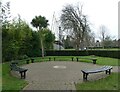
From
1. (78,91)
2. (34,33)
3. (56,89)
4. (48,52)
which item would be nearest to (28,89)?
(56,89)

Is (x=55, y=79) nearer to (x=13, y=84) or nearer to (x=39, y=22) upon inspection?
(x=13, y=84)

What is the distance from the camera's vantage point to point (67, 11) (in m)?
47.1

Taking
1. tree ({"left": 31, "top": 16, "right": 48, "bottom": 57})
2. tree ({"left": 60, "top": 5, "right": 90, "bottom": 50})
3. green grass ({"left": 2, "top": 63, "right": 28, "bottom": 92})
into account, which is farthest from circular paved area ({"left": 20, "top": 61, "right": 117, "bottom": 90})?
tree ({"left": 60, "top": 5, "right": 90, "bottom": 50})

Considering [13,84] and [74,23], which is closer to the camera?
[13,84]

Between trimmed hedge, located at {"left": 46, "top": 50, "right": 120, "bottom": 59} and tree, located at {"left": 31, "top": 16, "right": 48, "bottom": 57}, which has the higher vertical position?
tree, located at {"left": 31, "top": 16, "right": 48, "bottom": 57}

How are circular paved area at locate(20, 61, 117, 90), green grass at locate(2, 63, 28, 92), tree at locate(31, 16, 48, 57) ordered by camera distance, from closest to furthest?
green grass at locate(2, 63, 28, 92) < circular paved area at locate(20, 61, 117, 90) < tree at locate(31, 16, 48, 57)

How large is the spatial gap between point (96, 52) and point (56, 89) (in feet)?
99.7

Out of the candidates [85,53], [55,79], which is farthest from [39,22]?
[55,79]

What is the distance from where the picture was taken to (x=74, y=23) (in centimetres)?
4678

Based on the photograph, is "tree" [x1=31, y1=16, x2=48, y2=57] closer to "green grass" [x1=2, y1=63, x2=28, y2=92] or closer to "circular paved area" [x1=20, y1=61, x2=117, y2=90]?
"circular paved area" [x1=20, y1=61, x2=117, y2=90]

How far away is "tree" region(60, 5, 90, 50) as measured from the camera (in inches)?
1816

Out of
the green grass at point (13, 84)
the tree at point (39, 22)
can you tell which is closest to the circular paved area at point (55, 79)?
the green grass at point (13, 84)

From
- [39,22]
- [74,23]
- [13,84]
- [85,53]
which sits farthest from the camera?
[74,23]

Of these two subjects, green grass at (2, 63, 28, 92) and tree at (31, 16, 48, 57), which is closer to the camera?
green grass at (2, 63, 28, 92)
